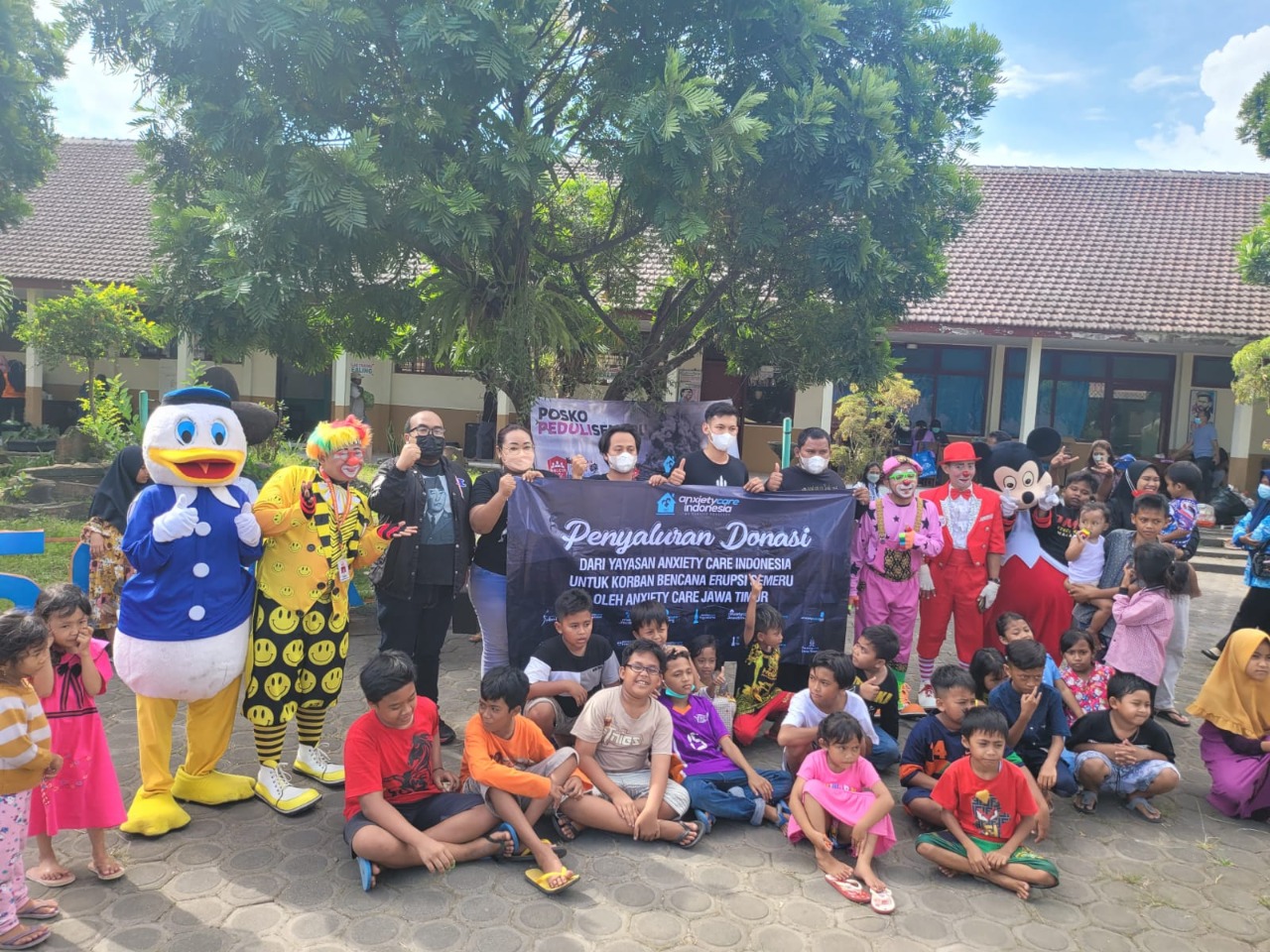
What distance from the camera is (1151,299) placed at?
50.3ft

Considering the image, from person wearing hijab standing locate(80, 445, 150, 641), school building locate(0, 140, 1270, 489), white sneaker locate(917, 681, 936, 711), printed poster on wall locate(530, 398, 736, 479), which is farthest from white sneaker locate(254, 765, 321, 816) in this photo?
school building locate(0, 140, 1270, 489)

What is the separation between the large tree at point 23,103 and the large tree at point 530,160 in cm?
497

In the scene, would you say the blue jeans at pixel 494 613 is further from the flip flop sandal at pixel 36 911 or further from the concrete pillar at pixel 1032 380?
the concrete pillar at pixel 1032 380

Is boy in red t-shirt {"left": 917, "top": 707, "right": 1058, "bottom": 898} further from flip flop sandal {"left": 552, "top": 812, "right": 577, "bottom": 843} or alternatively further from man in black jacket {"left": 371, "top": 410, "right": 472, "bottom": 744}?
man in black jacket {"left": 371, "top": 410, "right": 472, "bottom": 744}

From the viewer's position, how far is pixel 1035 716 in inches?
173

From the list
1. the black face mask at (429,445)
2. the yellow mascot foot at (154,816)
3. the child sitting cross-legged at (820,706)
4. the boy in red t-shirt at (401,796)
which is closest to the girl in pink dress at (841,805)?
the child sitting cross-legged at (820,706)

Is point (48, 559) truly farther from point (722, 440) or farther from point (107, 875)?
point (722, 440)

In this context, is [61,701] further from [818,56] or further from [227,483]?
[818,56]

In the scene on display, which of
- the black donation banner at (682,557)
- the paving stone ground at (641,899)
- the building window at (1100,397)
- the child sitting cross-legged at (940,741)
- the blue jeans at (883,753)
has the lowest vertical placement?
the paving stone ground at (641,899)

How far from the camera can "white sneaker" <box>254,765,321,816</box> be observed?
12.7 ft

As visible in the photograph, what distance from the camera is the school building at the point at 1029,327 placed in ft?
49.8

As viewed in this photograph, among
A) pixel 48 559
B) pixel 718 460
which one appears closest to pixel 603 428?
pixel 718 460

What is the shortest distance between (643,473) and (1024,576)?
267 cm

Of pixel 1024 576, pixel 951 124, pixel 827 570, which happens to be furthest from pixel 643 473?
pixel 951 124
